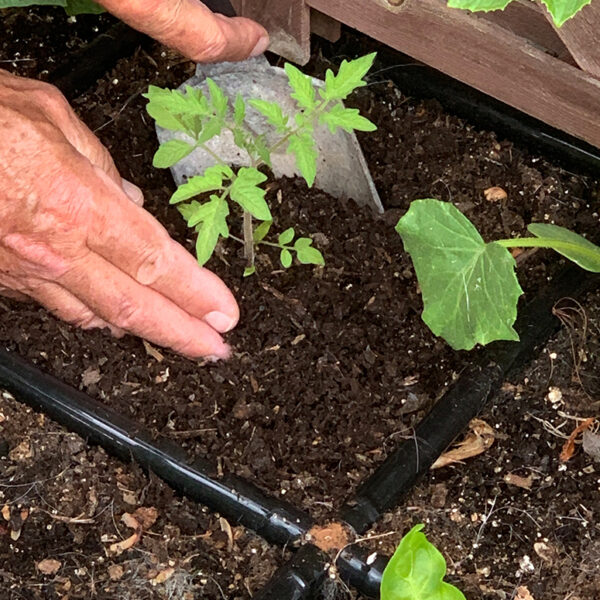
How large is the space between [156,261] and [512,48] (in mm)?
646

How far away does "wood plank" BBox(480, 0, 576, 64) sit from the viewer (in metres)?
1.42

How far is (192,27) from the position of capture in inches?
55.9

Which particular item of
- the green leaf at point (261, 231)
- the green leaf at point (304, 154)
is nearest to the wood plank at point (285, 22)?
the green leaf at point (261, 231)

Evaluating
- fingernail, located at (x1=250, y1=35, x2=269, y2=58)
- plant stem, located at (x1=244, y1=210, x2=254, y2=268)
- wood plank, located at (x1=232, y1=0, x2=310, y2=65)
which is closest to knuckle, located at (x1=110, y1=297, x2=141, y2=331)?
plant stem, located at (x1=244, y1=210, x2=254, y2=268)

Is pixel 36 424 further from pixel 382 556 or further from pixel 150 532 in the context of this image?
pixel 382 556

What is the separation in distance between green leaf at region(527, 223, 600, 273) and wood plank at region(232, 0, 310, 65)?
60 centimetres

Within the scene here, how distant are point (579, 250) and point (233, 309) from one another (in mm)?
530

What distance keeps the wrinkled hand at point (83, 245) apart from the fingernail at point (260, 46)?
1.09 feet

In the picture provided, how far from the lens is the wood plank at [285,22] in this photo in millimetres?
1666

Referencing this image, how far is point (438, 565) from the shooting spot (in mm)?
1046

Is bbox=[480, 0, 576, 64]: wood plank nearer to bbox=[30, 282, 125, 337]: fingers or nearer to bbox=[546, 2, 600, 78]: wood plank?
bbox=[546, 2, 600, 78]: wood plank

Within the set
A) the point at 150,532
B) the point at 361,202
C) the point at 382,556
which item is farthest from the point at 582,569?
the point at 361,202

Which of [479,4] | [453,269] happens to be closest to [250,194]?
[453,269]

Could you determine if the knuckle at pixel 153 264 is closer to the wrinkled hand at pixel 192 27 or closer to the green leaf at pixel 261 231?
the green leaf at pixel 261 231
